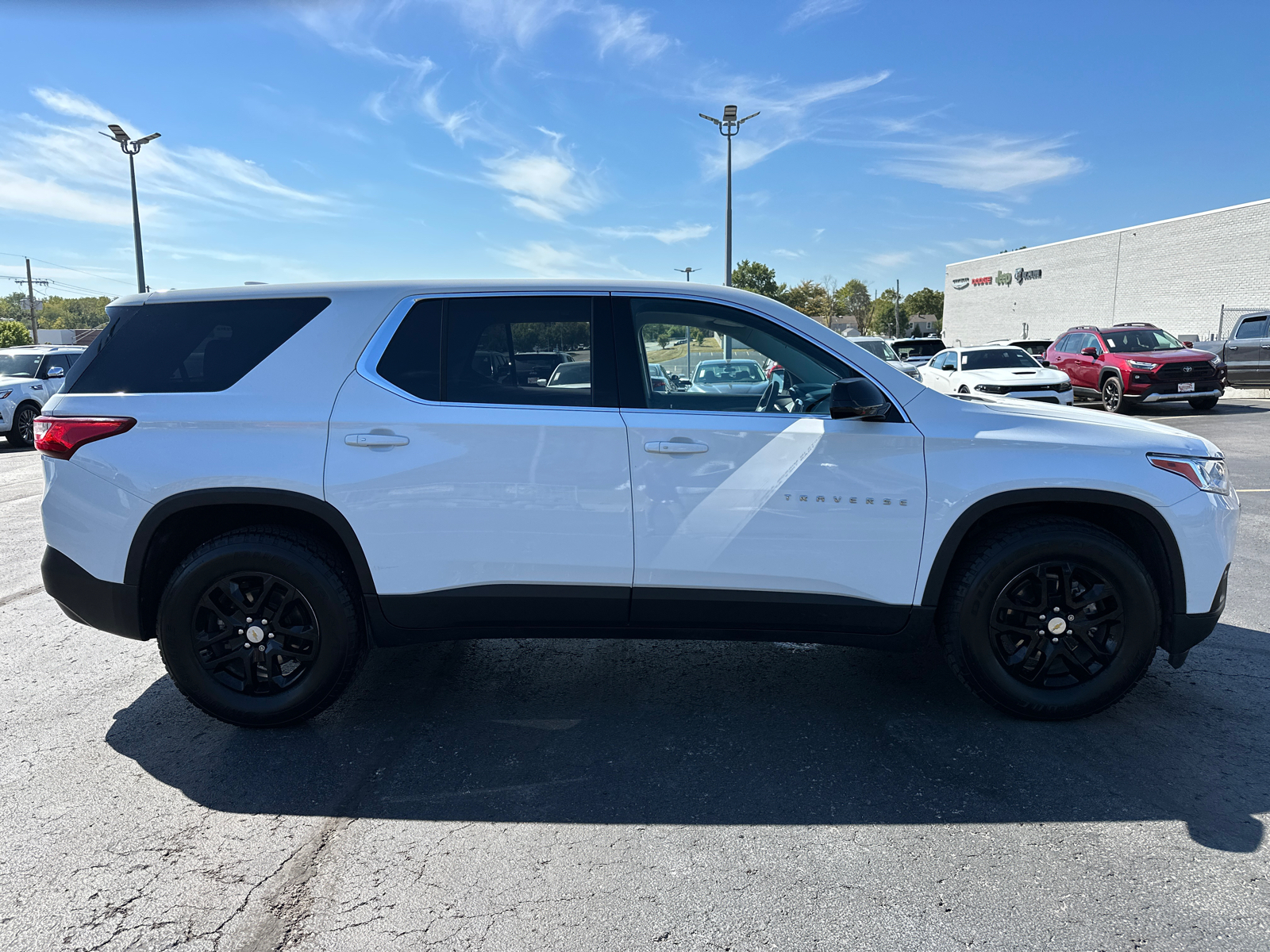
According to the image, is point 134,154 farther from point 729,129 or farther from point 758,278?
point 758,278

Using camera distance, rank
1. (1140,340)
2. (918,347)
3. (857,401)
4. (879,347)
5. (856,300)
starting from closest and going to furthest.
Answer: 1. (857,401)
2. (1140,340)
3. (879,347)
4. (918,347)
5. (856,300)

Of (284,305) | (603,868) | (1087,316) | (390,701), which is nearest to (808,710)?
(603,868)

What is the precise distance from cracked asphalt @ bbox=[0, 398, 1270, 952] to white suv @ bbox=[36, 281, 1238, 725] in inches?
14.8

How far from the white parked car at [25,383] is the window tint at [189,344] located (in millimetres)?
13978

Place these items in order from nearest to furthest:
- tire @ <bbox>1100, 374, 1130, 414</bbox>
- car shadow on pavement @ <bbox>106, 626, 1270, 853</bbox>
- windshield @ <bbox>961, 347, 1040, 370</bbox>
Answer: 1. car shadow on pavement @ <bbox>106, 626, 1270, 853</bbox>
2. windshield @ <bbox>961, 347, 1040, 370</bbox>
3. tire @ <bbox>1100, 374, 1130, 414</bbox>

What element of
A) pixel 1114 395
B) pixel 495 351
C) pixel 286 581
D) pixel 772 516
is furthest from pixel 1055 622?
pixel 1114 395

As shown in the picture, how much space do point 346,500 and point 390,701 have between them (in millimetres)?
1062

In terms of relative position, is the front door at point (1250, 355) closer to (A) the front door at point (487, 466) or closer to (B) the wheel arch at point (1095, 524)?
(B) the wheel arch at point (1095, 524)

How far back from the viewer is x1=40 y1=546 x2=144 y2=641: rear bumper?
342 centimetres

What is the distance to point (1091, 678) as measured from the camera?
134 inches

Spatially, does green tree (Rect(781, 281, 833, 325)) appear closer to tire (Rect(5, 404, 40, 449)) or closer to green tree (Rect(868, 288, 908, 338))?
green tree (Rect(868, 288, 908, 338))

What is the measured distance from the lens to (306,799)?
2.98 meters

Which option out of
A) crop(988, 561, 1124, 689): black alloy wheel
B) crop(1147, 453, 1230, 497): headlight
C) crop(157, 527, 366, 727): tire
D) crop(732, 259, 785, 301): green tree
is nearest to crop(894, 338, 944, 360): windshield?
crop(1147, 453, 1230, 497): headlight

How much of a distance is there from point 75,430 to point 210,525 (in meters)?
0.64
